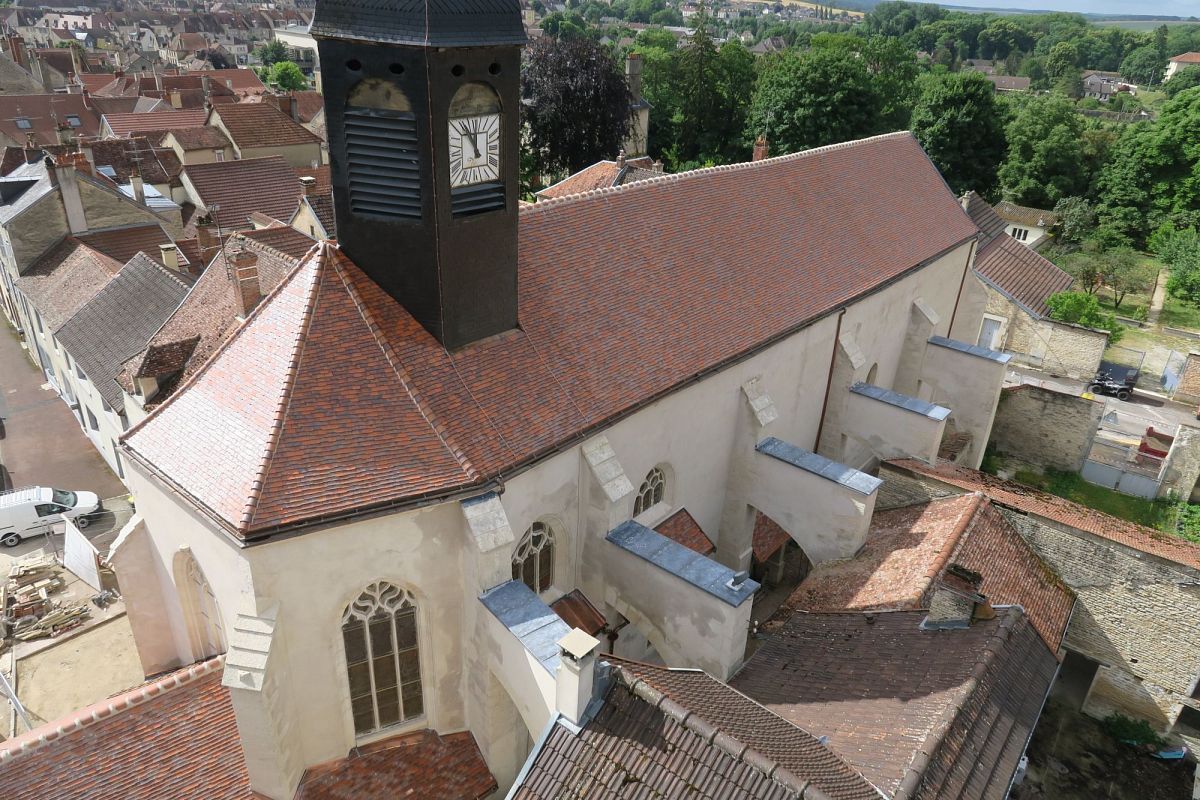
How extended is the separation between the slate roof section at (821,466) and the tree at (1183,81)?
164 metres

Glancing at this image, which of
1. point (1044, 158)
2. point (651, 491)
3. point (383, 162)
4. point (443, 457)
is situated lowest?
point (651, 491)

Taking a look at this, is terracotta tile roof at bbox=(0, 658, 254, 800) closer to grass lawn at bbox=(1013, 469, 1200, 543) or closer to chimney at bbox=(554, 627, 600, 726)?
chimney at bbox=(554, 627, 600, 726)

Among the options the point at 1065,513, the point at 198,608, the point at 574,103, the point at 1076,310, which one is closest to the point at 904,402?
the point at 1065,513

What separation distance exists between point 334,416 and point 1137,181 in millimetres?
69246

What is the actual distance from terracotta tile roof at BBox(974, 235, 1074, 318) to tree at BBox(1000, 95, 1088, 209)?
72.0ft

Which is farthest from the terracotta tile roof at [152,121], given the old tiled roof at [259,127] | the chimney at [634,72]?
the chimney at [634,72]

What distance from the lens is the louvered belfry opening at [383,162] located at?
13867 millimetres

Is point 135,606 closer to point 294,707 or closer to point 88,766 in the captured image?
point 88,766

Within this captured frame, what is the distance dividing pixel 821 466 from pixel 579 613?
7.90 metres

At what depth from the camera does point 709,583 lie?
54.0 feet

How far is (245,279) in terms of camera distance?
76.3 feet

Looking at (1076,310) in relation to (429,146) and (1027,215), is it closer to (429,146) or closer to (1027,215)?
(1027,215)

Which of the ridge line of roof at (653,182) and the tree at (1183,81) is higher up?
the ridge line of roof at (653,182)

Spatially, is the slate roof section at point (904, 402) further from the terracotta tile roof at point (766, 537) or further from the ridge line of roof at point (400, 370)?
the ridge line of roof at point (400, 370)
